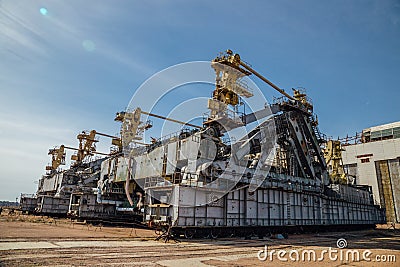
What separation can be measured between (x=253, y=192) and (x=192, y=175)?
4.37 metres

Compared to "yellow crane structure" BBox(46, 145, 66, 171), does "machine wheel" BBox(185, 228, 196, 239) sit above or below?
below

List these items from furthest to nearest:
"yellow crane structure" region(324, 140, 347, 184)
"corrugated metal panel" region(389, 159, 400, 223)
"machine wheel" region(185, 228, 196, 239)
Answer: "corrugated metal panel" region(389, 159, 400, 223)
"yellow crane structure" region(324, 140, 347, 184)
"machine wheel" region(185, 228, 196, 239)

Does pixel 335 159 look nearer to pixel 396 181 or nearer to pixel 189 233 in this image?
pixel 396 181

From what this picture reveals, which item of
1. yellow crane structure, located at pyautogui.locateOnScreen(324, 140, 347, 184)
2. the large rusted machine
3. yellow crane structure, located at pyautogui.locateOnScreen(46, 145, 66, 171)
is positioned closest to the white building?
yellow crane structure, located at pyautogui.locateOnScreen(324, 140, 347, 184)

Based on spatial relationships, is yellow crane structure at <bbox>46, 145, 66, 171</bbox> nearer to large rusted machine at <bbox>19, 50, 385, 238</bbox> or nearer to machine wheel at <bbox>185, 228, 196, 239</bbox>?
large rusted machine at <bbox>19, 50, 385, 238</bbox>

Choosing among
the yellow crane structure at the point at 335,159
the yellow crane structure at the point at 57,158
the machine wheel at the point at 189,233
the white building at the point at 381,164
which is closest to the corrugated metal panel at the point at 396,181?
the white building at the point at 381,164

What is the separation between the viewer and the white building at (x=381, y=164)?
37.1 meters

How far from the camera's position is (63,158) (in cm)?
4844

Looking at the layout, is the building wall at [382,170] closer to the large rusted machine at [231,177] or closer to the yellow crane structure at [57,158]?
the large rusted machine at [231,177]

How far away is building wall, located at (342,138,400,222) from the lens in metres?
37.0

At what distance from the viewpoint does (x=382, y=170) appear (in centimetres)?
3847

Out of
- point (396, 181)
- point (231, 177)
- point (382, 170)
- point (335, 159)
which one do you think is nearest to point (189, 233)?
point (231, 177)

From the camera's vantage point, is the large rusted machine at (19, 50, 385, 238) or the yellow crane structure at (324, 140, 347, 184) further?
the yellow crane structure at (324, 140, 347, 184)

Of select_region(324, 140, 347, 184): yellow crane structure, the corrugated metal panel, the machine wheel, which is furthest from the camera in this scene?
the corrugated metal panel
